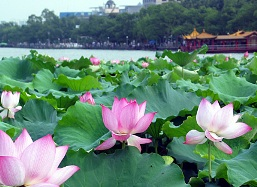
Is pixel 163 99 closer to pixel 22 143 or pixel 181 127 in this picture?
pixel 181 127

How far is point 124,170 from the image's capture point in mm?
630

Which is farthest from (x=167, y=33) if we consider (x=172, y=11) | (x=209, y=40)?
(x=209, y=40)

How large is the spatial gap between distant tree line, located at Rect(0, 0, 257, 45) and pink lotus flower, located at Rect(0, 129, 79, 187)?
30.4m

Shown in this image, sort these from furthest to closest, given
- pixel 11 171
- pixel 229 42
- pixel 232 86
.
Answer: pixel 229 42
pixel 232 86
pixel 11 171

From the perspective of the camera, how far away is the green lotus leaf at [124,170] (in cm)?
61

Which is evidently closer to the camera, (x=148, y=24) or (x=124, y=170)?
(x=124, y=170)

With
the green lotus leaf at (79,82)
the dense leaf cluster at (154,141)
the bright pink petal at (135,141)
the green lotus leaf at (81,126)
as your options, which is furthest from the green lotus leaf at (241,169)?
the green lotus leaf at (79,82)

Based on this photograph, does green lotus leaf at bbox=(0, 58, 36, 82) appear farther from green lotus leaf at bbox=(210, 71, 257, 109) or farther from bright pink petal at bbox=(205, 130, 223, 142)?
bright pink petal at bbox=(205, 130, 223, 142)

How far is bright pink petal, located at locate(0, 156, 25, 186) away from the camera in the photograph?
0.44 m

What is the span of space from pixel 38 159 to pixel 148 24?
38487 millimetres

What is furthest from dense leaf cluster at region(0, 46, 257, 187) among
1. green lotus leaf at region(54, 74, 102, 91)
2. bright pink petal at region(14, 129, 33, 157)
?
green lotus leaf at region(54, 74, 102, 91)

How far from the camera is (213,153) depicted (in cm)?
87

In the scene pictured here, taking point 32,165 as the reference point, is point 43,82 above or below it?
below

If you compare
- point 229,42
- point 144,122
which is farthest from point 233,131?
point 229,42
